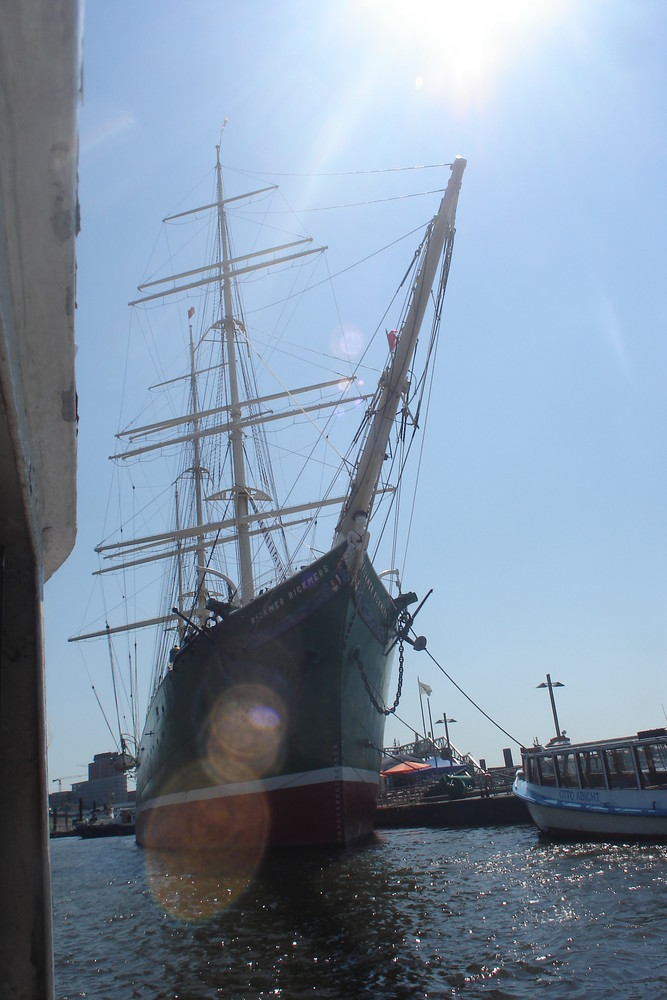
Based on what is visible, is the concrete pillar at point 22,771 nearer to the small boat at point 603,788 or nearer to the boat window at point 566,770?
the small boat at point 603,788

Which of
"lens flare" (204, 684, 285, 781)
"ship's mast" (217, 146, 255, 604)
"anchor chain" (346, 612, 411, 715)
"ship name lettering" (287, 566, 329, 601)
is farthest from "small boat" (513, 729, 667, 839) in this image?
"ship's mast" (217, 146, 255, 604)

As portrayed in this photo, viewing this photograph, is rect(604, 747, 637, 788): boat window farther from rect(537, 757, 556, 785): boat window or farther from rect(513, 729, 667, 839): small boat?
rect(537, 757, 556, 785): boat window

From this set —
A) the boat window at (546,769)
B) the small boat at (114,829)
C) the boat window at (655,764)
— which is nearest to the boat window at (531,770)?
the boat window at (546,769)

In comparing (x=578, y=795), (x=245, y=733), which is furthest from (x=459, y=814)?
(x=245, y=733)

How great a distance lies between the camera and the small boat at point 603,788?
14602 mm

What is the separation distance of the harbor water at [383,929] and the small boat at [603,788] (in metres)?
0.69

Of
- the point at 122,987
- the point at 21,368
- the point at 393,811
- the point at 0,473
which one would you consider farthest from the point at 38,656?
the point at 393,811

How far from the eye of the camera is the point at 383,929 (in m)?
Answer: 8.54

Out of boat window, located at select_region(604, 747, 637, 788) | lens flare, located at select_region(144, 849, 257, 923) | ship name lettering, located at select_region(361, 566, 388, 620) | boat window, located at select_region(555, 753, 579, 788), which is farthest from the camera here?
ship name lettering, located at select_region(361, 566, 388, 620)

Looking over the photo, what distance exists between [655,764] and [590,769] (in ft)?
5.34

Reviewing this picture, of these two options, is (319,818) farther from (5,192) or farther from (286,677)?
(5,192)

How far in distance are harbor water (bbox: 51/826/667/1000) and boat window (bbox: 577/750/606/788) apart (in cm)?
181

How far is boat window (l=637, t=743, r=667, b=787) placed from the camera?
1528cm

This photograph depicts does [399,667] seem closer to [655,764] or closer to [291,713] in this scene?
[291,713]
